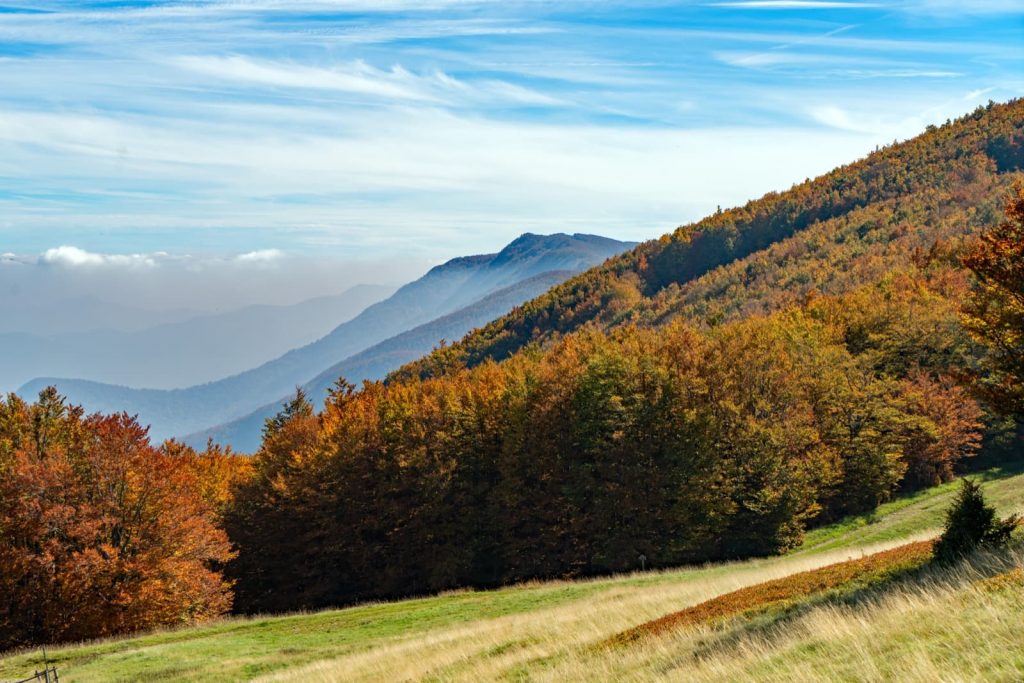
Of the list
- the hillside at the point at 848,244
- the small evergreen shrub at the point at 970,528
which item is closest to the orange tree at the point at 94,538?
the small evergreen shrub at the point at 970,528

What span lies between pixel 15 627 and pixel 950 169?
7883 inches

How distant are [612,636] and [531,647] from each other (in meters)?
2.10

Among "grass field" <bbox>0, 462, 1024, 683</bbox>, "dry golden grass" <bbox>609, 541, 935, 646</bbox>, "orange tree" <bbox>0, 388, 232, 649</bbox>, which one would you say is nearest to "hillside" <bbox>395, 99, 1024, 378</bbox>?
"orange tree" <bbox>0, 388, 232, 649</bbox>

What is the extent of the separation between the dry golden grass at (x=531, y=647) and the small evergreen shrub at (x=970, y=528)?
760 cm

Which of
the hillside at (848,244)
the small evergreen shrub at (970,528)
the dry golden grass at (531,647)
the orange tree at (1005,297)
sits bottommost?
the dry golden grass at (531,647)

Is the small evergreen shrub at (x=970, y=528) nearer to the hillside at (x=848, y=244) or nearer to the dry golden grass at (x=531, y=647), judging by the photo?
the dry golden grass at (x=531, y=647)

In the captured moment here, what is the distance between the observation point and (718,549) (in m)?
54.9

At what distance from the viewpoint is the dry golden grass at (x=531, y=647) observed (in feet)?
57.0

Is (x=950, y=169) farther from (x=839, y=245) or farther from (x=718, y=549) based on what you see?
(x=718, y=549)

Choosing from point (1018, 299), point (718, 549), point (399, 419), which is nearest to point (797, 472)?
point (718, 549)

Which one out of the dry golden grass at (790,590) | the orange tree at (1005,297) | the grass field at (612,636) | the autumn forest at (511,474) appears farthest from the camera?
the autumn forest at (511,474)

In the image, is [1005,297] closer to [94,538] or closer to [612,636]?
[612,636]

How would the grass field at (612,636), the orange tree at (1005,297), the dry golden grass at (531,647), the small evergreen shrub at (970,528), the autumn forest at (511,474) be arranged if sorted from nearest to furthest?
the grass field at (612,636)
the dry golden grass at (531,647)
the small evergreen shrub at (970,528)
the orange tree at (1005,297)
the autumn forest at (511,474)

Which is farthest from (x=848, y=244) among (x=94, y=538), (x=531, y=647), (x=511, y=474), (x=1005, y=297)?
(x=531, y=647)
